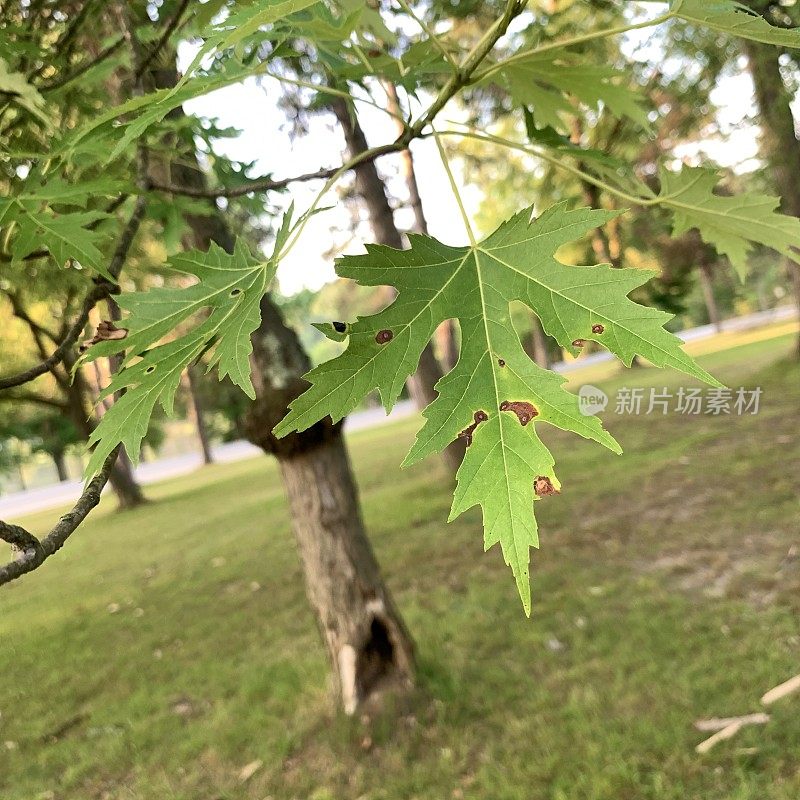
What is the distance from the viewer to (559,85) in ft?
4.87

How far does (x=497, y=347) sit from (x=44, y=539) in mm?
702

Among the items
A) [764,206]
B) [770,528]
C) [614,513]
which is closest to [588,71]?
[764,206]

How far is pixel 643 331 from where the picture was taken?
2.89 feet

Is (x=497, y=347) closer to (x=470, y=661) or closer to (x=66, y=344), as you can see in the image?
(x=66, y=344)

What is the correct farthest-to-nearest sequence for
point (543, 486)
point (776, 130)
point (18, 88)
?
point (776, 130) < point (18, 88) < point (543, 486)

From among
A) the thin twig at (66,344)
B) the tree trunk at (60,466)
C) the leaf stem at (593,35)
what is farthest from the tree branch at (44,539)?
the tree trunk at (60,466)

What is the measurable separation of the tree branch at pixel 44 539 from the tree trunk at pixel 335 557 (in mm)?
2567

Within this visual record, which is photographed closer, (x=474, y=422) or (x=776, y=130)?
(x=474, y=422)

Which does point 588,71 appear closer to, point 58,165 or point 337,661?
point 58,165

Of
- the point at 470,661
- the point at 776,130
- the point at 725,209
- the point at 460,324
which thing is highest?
the point at 776,130

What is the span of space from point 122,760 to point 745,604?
12.4ft

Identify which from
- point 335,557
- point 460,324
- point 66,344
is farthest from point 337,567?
point 460,324

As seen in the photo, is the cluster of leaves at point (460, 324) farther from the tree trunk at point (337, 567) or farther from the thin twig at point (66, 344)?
the tree trunk at point (337, 567)

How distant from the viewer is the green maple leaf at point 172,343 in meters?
0.93
